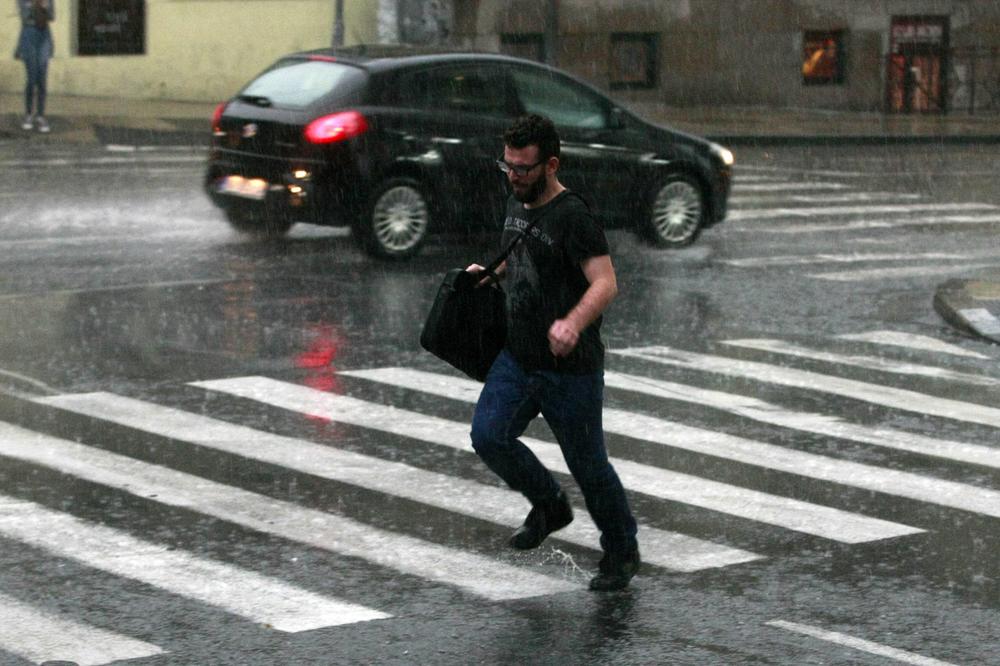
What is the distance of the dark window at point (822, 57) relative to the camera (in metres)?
37.8

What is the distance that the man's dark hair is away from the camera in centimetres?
682

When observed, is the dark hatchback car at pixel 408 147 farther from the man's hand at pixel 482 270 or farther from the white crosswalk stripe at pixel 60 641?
the white crosswalk stripe at pixel 60 641

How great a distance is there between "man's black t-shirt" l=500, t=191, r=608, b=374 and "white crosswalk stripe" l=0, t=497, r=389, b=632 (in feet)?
3.56

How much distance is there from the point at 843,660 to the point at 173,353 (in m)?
6.21

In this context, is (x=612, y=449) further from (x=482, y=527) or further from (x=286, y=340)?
(x=286, y=340)

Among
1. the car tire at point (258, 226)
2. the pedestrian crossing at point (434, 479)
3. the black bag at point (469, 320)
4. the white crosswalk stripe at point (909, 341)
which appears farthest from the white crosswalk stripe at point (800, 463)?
the car tire at point (258, 226)

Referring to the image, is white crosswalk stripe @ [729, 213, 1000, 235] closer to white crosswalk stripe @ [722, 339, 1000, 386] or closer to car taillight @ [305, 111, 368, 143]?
car taillight @ [305, 111, 368, 143]

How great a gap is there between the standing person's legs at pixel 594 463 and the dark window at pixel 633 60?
29.6 meters

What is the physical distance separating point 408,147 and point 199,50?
17.4 metres

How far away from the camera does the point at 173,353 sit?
1161 cm

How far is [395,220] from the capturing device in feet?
52.0

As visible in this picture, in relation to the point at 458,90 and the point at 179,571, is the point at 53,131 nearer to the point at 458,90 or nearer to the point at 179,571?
the point at 458,90

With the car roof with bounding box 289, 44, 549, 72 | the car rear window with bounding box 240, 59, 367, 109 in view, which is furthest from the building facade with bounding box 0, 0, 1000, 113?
the car rear window with bounding box 240, 59, 367, 109

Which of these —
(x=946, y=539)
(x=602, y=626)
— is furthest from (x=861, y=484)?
(x=602, y=626)
